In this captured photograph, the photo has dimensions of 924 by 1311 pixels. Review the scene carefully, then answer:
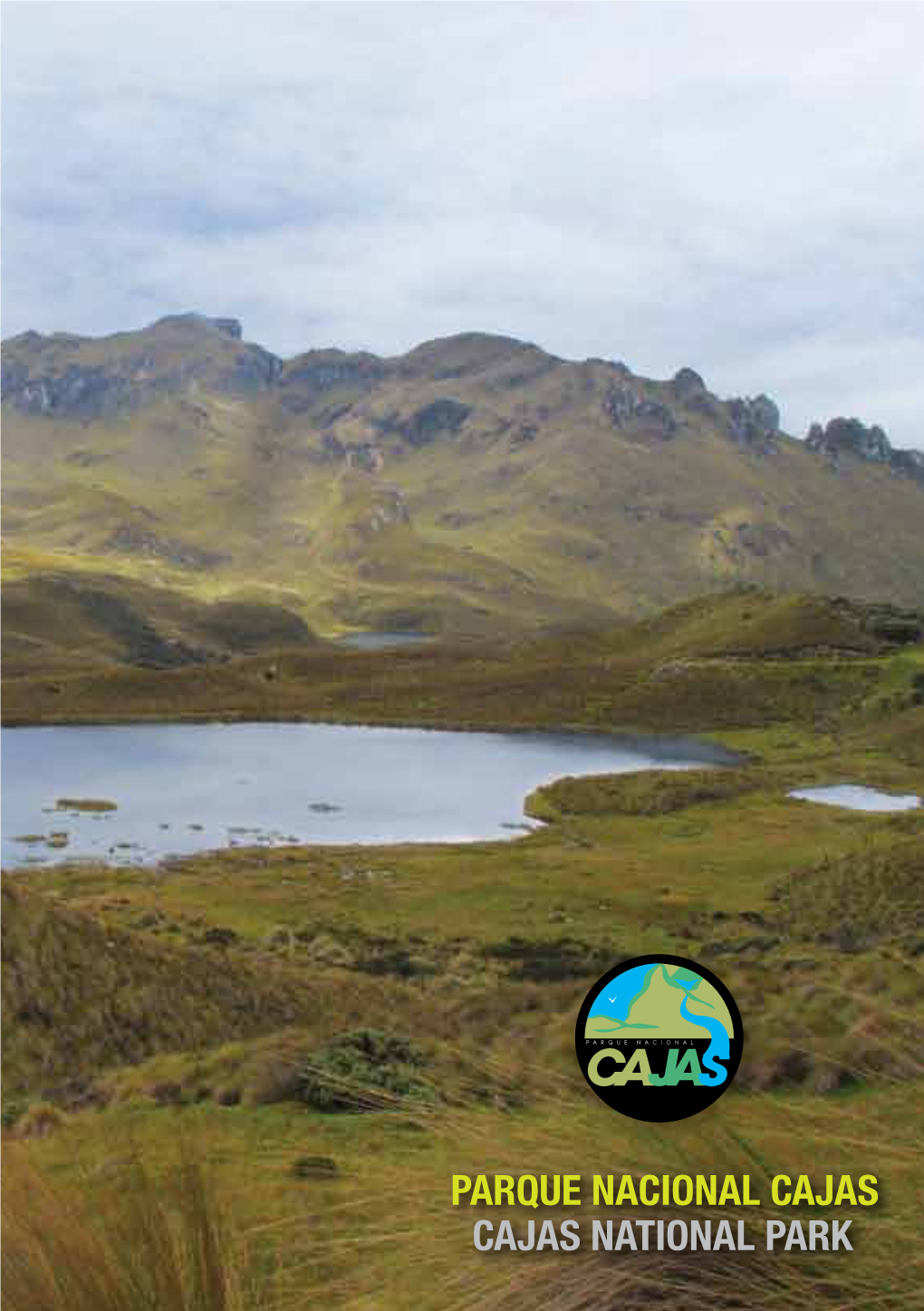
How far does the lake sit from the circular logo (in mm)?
43695

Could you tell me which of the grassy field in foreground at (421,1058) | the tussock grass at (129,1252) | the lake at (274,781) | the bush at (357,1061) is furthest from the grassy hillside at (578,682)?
the tussock grass at (129,1252)

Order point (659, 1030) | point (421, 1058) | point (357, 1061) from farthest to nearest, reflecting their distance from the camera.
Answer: point (421, 1058) → point (357, 1061) → point (659, 1030)

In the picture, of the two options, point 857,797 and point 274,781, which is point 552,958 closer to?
point 857,797

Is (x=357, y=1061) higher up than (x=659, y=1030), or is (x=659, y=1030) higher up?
(x=659, y=1030)

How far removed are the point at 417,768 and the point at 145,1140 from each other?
63978mm

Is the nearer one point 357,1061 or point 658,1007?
point 658,1007

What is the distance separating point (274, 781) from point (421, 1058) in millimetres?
56518

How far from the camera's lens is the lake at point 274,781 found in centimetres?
5084

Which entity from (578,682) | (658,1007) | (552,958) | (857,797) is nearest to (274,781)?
(857,797)

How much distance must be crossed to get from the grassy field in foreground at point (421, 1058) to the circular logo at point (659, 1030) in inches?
6.1

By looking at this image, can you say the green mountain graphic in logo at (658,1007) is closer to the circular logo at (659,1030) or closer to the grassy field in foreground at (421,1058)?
the circular logo at (659,1030)

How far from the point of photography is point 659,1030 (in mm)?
3697

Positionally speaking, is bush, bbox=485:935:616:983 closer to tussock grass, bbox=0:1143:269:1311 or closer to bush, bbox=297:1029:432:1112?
bush, bbox=297:1029:432:1112

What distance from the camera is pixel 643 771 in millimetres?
67188
